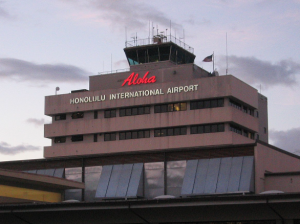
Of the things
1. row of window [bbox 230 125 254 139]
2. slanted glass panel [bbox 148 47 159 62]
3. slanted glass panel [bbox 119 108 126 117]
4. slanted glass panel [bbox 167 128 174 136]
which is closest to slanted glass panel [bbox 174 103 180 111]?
slanted glass panel [bbox 167 128 174 136]

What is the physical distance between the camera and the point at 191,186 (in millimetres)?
81250

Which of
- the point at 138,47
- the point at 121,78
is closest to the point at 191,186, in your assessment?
the point at 121,78

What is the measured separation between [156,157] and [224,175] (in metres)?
11.4

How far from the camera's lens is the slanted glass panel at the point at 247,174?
252ft

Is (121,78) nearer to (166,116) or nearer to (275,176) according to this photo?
(166,116)

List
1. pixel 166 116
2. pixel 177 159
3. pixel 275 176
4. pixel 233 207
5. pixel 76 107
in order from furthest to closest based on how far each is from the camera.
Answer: pixel 76 107, pixel 166 116, pixel 177 159, pixel 275 176, pixel 233 207

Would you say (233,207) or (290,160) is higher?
(290,160)

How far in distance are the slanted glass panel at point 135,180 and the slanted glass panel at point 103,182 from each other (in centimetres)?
368

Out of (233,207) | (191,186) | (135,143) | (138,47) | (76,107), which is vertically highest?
(138,47)

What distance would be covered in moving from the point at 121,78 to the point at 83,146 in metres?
14.1

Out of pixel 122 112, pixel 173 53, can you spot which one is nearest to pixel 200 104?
pixel 122 112

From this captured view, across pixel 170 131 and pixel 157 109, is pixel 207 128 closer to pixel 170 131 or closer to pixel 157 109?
pixel 170 131

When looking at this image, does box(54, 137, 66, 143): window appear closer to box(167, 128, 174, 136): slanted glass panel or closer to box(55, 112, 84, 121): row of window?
box(55, 112, 84, 121): row of window

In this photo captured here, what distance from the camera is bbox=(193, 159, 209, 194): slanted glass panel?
80125 millimetres
